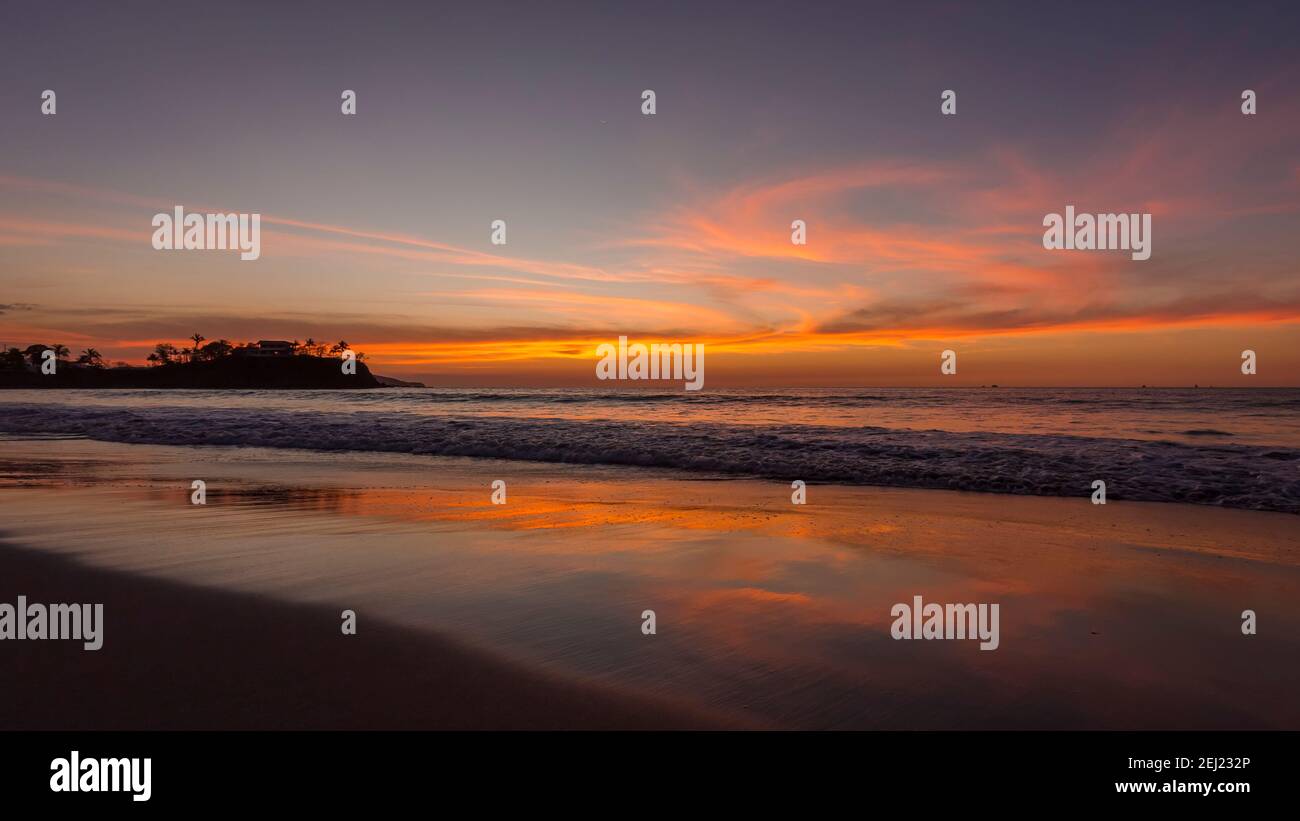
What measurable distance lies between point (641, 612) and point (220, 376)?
15358 cm

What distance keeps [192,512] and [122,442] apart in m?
16.0

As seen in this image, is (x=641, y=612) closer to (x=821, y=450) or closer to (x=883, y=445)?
(x=821, y=450)

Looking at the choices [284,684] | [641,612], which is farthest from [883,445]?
[284,684]

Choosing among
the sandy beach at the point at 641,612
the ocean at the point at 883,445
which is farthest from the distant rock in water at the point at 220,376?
the sandy beach at the point at 641,612

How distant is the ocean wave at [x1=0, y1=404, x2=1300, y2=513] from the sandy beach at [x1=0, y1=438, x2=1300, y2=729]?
7.95 feet

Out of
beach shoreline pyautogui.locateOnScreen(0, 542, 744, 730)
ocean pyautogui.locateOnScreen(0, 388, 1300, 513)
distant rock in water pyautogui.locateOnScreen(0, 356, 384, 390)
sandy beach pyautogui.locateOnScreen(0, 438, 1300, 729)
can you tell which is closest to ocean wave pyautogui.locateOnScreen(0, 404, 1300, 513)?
ocean pyautogui.locateOnScreen(0, 388, 1300, 513)

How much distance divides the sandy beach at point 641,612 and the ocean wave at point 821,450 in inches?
95.4

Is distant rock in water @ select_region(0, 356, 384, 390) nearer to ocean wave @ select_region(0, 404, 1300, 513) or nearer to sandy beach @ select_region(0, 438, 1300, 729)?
ocean wave @ select_region(0, 404, 1300, 513)

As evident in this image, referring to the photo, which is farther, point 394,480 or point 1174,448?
point 1174,448

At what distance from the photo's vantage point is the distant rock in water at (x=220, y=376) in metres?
127

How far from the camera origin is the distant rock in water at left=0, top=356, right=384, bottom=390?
127 metres
